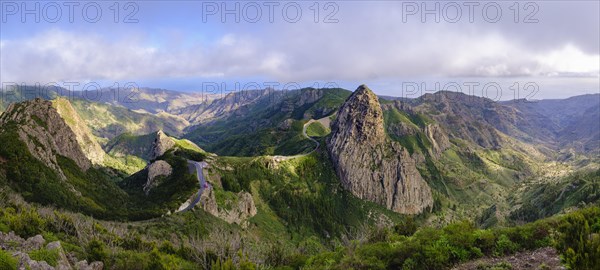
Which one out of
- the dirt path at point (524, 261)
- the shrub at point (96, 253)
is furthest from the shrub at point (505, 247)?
the shrub at point (96, 253)

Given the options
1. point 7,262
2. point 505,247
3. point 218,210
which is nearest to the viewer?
point 7,262

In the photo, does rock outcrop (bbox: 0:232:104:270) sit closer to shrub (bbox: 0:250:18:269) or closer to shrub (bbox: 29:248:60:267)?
shrub (bbox: 29:248:60:267)

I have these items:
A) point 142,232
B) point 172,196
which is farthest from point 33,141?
point 142,232

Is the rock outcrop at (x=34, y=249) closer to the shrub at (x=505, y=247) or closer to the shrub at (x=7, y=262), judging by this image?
the shrub at (x=7, y=262)

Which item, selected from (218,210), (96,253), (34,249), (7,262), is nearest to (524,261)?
(7,262)

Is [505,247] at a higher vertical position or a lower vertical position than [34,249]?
higher

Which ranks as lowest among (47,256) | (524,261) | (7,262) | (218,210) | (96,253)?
(218,210)

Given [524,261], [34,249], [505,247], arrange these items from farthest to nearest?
[34,249] → [505,247] → [524,261]

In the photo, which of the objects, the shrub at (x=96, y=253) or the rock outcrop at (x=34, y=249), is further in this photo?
the shrub at (x=96, y=253)

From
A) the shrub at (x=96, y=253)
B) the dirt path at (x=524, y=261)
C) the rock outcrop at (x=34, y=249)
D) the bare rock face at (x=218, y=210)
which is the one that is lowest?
the bare rock face at (x=218, y=210)

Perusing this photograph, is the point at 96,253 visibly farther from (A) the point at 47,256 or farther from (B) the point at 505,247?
(B) the point at 505,247

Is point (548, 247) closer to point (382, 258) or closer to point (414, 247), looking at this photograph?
point (414, 247)
